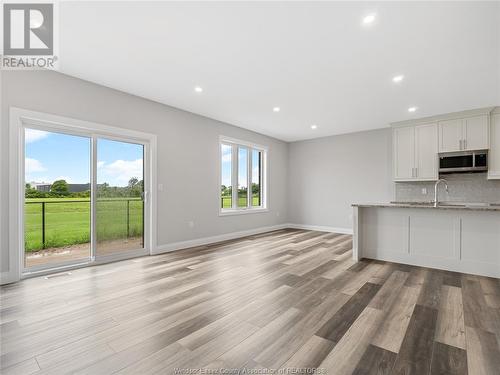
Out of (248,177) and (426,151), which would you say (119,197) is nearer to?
(248,177)

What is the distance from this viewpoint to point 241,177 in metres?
6.43

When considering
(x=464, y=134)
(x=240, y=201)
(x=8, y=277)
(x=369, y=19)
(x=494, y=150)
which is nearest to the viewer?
(x=369, y=19)

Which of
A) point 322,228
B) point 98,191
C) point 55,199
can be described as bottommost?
point 322,228

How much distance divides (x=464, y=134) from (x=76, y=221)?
7386mm

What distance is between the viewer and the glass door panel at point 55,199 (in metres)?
3.32

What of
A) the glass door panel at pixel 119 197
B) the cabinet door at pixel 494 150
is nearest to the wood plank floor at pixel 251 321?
the glass door panel at pixel 119 197

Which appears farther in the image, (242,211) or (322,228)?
(322,228)

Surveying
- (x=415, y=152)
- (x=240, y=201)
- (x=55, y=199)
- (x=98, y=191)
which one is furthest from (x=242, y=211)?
(x=415, y=152)

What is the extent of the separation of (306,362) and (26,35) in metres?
4.10

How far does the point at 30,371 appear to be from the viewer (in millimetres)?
1507

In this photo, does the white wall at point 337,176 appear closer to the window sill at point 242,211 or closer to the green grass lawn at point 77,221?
the window sill at point 242,211

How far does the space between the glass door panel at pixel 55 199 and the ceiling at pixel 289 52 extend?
1.06m

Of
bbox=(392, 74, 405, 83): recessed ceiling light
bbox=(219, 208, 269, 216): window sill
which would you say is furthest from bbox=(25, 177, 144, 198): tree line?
bbox=(392, 74, 405, 83): recessed ceiling light

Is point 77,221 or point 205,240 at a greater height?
point 77,221
